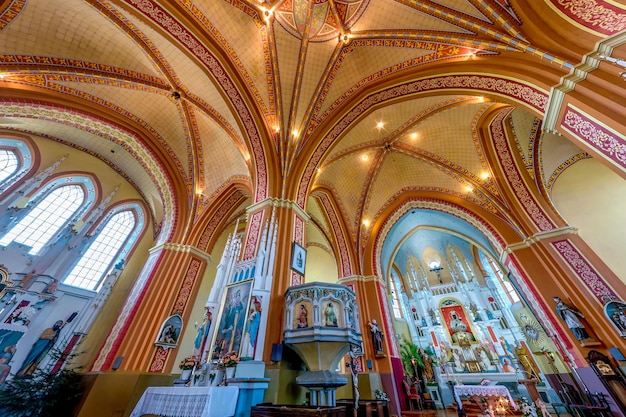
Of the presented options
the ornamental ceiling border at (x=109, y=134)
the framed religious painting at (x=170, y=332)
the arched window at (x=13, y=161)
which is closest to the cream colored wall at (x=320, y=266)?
the framed religious painting at (x=170, y=332)

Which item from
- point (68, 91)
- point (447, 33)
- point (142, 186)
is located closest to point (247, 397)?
point (447, 33)

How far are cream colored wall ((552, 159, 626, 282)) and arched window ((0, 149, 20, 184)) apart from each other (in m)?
19.4

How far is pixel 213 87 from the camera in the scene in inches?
314

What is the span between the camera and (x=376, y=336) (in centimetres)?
905

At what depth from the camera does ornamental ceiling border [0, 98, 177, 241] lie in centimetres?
668

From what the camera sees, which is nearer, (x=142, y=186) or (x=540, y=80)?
(x=540, y=80)

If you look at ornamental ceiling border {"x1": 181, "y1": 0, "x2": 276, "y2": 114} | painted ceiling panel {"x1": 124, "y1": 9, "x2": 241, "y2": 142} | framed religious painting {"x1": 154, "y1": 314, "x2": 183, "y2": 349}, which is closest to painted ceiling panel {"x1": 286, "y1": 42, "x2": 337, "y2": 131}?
ornamental ceiling border {"x1": 181, "y1": 0, "x2": 276, "y2": 114}

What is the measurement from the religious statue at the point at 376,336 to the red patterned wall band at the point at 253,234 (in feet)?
19.5

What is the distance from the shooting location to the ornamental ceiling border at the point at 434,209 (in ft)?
32.8

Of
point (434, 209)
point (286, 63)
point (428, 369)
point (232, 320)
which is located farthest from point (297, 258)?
point (428, 369)

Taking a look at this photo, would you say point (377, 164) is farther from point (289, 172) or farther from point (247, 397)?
point (247, 397)

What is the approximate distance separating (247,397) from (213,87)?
8.49m

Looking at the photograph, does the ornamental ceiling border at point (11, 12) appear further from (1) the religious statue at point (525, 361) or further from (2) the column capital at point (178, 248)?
(1) the religious statue at point (525, 361)

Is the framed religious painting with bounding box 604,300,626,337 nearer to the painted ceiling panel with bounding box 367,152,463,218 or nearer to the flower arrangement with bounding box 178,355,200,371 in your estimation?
the painted ceiling panel with bounding box 367,152,463,218
